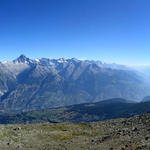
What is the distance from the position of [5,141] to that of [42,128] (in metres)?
13.0

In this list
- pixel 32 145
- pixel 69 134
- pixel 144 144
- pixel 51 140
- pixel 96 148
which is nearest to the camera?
pixel 144 144

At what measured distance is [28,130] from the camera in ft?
139

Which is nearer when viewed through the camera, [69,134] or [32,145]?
[32,145]

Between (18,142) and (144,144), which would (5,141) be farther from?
(144,144)

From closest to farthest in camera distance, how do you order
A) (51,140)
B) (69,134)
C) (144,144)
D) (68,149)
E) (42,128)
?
(144,144) → (68,149) → (51,140) → (69,134) → (42,128)

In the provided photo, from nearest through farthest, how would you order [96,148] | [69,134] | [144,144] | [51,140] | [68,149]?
[144,144] → [96,148] → [68,149] → [51,140] → [69,134]

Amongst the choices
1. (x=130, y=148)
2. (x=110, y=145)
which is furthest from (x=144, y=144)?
(x=110, y=145)

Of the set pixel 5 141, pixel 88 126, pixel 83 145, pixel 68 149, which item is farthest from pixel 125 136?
pixel 5 141

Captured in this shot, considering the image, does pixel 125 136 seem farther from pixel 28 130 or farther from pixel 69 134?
pixel 28 130

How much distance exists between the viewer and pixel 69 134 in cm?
4122

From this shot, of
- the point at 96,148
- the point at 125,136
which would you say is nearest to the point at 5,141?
the point at 96,148

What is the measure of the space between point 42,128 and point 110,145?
2221 centimetres

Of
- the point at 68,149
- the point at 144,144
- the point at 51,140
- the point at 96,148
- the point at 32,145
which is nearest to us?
the point at 144,144

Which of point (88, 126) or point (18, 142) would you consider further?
point (88, 126)
